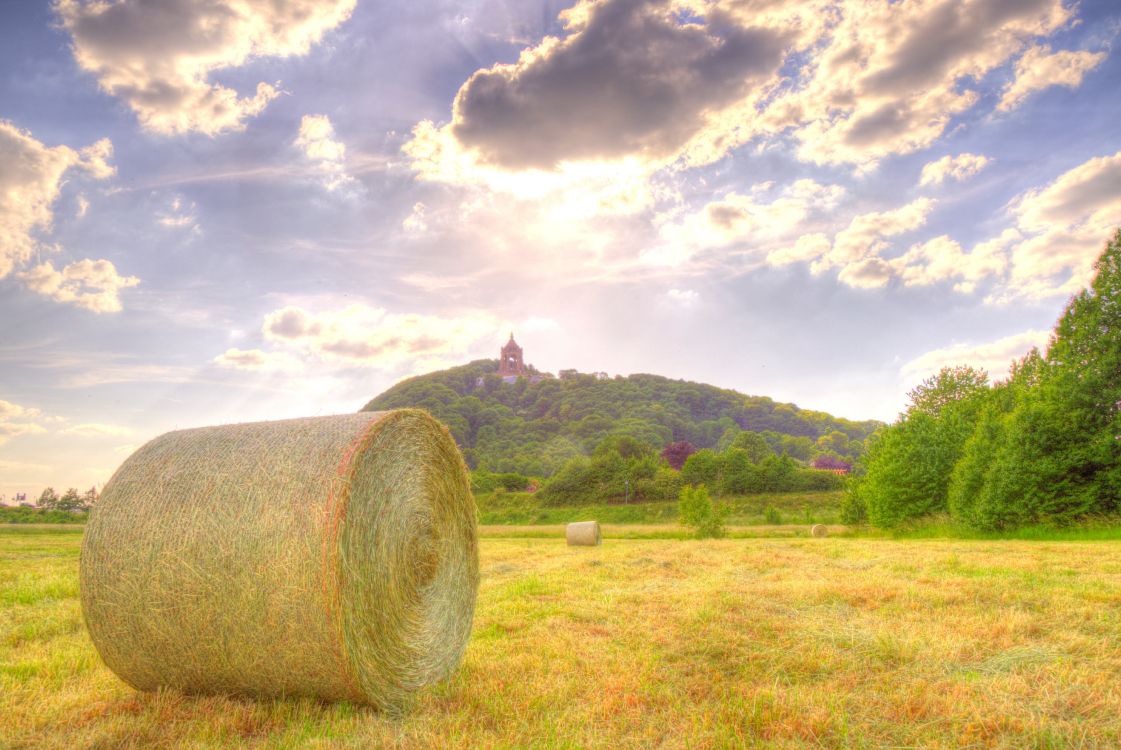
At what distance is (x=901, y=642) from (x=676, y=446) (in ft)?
236

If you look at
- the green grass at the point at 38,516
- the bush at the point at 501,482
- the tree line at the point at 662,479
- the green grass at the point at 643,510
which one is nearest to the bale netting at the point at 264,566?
the green grass at the point at 643,510

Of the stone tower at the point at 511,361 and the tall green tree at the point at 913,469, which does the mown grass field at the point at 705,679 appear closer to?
the tall green tree at the point at 913,469

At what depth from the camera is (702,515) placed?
2978 centimetres

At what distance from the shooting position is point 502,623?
27.6 feet

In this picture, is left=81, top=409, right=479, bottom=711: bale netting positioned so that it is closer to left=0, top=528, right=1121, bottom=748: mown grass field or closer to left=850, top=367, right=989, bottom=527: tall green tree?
left=0, top=528, right=1121, bottom=748: mown grass field

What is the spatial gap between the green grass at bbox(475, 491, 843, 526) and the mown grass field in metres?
39.6

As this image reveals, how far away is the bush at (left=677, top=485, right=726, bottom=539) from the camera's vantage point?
2920 cm

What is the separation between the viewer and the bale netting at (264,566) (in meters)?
5.28

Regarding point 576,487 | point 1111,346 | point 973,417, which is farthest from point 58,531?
point 973,417

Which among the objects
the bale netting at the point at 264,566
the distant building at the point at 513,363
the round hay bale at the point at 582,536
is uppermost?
the distant building at the point at 513,363

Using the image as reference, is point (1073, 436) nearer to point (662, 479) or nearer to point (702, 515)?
point (702, 515)

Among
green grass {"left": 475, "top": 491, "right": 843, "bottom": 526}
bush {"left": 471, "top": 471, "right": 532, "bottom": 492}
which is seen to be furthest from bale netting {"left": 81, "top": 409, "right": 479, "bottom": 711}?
bush {"left": 471, "top": 471, "right": 532, "bottom": 492}

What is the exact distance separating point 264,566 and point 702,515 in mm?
26296

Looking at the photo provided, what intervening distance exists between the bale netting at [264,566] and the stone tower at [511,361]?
426ft
